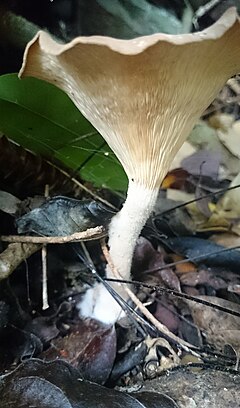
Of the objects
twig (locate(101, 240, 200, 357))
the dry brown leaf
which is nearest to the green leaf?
twig (locate(101, 240, 200, 357))

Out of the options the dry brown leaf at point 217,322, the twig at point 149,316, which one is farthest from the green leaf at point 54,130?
the dry brown leaf at point 217,322

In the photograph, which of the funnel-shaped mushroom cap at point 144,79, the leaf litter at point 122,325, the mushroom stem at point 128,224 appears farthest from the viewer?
the mushroom stem at point 128,224

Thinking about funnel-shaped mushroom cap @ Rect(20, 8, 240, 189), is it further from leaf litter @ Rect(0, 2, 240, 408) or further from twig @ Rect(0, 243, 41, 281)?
twig @ Rect(0, 243, 41, 281)

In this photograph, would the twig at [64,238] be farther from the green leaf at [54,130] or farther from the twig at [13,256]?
the green leaf at [54,130]

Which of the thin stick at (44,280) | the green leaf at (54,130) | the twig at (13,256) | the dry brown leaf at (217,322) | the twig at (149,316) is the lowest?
the dry brown leaf at (217,322)

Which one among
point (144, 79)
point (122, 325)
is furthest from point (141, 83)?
point (122, 325)

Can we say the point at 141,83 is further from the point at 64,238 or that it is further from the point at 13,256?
the point at 13,256

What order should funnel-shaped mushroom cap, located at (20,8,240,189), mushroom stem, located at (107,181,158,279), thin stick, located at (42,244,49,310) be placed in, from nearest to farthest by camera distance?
funnel-shaped mushroom cap, located at (20,8,240,189)
mushroom stem, located at (107,181,158,279)
thin stick, located at (42,244,49,310)
